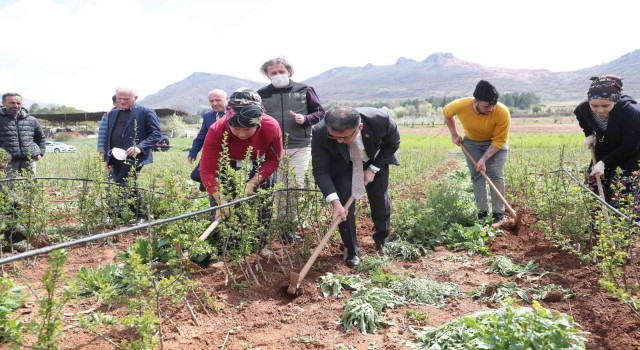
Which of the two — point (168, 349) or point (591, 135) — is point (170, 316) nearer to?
point (168, 349)

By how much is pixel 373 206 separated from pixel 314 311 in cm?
129

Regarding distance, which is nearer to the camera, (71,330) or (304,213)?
(71,330)

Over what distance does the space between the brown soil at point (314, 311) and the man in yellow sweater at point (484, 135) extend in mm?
967

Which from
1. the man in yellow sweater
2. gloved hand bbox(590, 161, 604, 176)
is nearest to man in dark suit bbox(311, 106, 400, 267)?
the man in yellow sweater

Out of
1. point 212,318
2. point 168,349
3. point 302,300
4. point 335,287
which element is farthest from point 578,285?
point 168,349

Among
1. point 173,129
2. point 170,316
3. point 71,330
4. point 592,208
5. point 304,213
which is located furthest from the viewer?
point 173,129

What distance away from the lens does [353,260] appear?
3.65 metres

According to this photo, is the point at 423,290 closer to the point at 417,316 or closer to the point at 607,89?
the point at 417,316

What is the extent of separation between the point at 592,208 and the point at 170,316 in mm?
3338

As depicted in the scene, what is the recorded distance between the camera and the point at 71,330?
2480 millimetres

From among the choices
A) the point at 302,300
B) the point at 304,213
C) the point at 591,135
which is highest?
the point at 591,135

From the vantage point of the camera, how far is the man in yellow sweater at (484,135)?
4316mm

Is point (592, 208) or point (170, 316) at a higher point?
point (592, 208)

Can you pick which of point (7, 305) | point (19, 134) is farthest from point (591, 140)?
point (19, 134)
